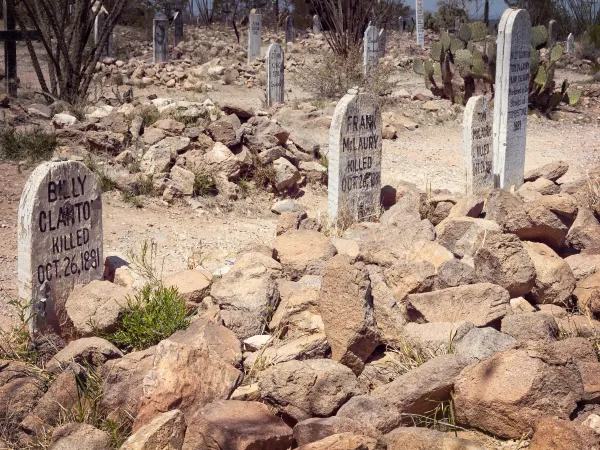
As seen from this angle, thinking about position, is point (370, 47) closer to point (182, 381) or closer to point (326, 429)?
point (182, 381)

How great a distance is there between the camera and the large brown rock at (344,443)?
282 cm

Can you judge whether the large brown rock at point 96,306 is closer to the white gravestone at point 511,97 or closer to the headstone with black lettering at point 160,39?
the white gravestone at point 511,97

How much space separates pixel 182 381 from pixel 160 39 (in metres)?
19.0

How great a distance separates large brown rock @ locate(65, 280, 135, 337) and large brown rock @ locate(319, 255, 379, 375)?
1.18 metres

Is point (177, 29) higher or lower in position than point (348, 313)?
higher

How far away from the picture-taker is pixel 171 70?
60.5 ft

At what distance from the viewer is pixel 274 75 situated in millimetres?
14562

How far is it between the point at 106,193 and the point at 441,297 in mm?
4208

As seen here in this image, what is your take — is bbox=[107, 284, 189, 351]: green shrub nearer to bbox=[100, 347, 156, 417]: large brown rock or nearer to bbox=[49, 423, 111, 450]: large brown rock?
bbox=[100, 347, 156, 417]: large brown rock

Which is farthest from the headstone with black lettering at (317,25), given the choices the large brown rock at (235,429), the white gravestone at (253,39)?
the large brown rock at (235,429)

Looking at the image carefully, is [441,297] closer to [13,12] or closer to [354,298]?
[354,298]

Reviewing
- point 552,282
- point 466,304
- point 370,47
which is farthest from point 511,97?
point 370,47

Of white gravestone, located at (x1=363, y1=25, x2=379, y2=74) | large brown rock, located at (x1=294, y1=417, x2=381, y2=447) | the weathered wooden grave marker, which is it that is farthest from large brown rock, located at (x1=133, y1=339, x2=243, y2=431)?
white gravestone, located at (x1=363, y1=25, x2=379, y2=74)

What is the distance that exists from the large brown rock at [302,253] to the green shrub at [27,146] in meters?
3.77
